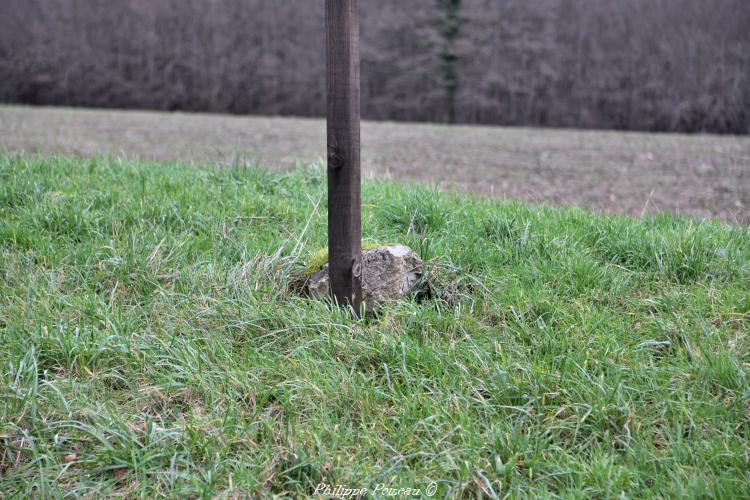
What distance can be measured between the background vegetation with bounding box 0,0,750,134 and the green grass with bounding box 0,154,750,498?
11755 millimetres

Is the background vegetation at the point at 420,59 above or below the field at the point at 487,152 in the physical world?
above

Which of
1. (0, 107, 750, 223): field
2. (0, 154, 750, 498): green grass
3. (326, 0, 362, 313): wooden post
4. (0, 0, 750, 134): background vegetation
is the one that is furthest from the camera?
(0, 0, 750, 134): background vegetation

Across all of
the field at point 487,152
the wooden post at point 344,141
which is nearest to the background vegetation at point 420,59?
the field at point 487,152

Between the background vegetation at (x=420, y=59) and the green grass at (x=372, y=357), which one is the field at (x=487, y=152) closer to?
the green grass at (x=372, y=357)

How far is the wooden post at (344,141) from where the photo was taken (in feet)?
8.02

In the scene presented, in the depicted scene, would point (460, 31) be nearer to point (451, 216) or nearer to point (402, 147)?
point (402, 147)

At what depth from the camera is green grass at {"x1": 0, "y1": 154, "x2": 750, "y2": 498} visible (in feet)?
6.01

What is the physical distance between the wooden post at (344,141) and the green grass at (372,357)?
0.75ft

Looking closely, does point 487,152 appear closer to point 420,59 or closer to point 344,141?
point 420,59

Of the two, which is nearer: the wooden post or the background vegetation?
the wooden post

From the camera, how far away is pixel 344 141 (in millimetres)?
2482

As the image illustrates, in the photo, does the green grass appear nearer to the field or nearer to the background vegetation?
the field

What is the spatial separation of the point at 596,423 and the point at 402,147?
8078mm

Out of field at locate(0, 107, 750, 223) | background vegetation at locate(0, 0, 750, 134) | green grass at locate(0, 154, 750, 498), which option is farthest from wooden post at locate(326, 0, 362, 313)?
background vegetation at locate(0, 0, 750, 134)
